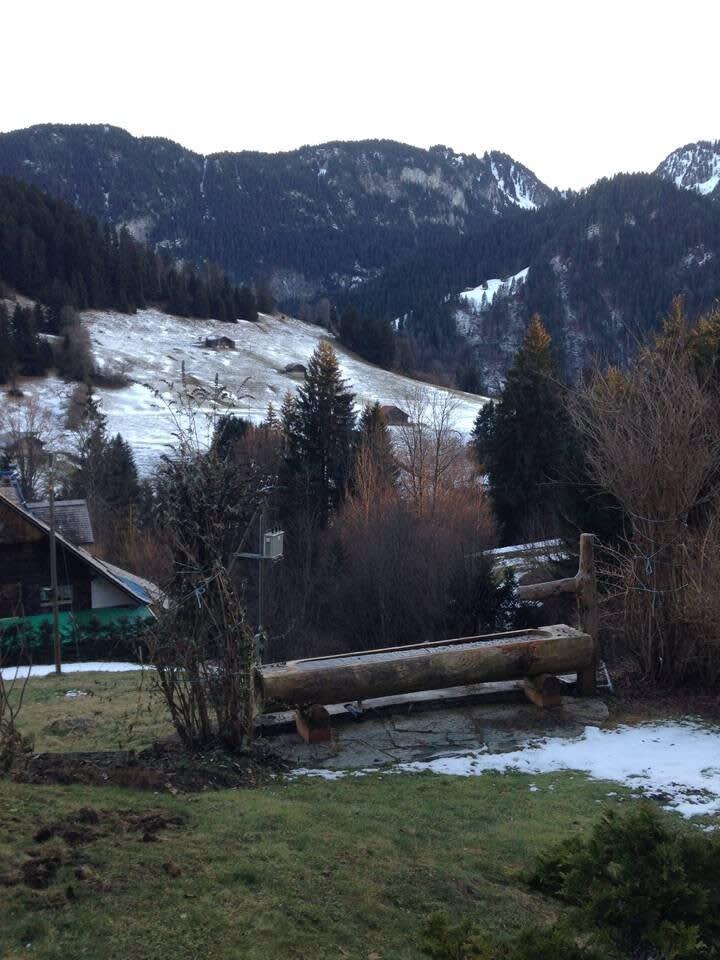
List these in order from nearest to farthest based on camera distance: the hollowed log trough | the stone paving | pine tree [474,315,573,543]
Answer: the stone paving < the hollowed log trough < pine tree [474,315,573,543]

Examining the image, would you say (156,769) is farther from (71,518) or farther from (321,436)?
(321,436)

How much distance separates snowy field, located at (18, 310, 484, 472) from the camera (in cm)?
6662

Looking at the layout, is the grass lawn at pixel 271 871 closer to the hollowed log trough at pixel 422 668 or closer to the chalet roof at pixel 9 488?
the hollowed log trough at pixel 422 668

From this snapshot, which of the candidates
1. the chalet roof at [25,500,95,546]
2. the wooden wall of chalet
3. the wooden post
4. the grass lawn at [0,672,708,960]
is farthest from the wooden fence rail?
the chalet roof at [25,500,95,546]

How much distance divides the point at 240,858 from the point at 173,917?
84 cm

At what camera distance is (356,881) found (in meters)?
4.75

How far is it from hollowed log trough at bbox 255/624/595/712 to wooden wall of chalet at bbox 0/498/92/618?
21.0m

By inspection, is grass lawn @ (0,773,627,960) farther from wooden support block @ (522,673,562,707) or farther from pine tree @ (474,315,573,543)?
pine tree @ (474,315,573,543)

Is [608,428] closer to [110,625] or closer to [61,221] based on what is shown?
[110,625]

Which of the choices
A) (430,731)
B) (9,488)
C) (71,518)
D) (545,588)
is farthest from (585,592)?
(71,518)

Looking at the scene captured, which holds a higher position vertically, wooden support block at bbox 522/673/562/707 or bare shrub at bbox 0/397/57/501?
bare shrub at bbox 0/397/57/501

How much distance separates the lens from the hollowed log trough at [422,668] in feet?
27.3

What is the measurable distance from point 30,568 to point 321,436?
19138 mm

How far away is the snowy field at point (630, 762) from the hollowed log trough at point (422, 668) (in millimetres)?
824
